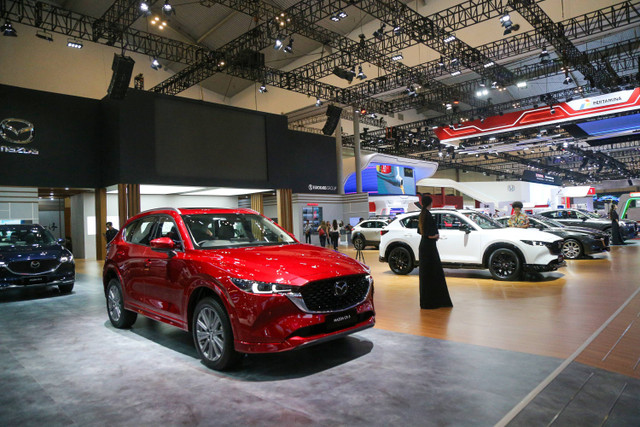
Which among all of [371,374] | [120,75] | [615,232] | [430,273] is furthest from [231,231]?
[615,232]

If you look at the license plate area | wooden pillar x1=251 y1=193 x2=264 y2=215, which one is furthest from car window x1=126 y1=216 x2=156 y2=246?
wooden pillar x1=251 y1=193 x2=264 y2=215

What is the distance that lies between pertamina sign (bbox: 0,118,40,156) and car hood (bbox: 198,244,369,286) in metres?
15.9

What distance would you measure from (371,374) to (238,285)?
139 cm

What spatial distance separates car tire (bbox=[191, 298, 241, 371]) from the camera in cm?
362

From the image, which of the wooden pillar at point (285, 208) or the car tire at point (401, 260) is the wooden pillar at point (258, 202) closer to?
the wooden pillar at point (285, 208)

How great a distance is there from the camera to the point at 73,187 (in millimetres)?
17469

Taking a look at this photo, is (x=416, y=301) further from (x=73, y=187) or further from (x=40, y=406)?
(x=73, y=187)

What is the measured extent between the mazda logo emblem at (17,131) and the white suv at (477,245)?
48.0ft

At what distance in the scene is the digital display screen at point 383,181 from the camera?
2925cm

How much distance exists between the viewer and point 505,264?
8.41 m

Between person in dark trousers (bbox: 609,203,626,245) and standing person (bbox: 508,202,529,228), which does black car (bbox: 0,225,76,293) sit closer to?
standing person (bbox: 508,202,529,228)

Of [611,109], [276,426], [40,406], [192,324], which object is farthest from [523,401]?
[611,109]

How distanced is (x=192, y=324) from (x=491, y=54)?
18.9 m

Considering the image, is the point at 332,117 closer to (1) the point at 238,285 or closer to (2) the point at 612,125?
(2) the point at 612,125
